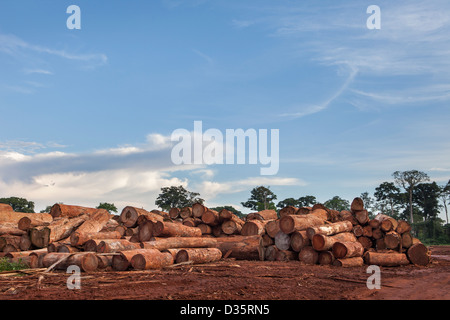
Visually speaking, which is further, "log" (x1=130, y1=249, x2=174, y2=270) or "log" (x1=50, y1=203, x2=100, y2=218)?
"log" (x1=50, y1=203, x2=100, y2=218)

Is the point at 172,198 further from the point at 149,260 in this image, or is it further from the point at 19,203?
the point at 149,260

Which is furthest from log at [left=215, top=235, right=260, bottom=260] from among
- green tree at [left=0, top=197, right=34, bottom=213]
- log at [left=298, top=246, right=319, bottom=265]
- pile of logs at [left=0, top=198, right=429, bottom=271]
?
green tree at [left=0, top=197, right=34, bottom=213]

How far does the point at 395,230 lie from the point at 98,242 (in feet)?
42.9

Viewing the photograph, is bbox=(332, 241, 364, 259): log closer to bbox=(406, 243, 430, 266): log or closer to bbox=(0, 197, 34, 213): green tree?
bbox=(406, 243, 430, 266): log

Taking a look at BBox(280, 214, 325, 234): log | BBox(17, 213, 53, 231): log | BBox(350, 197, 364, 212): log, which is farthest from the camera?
BBox(350, 197, 364, 212): log

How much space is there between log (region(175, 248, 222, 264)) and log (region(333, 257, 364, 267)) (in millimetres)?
4369

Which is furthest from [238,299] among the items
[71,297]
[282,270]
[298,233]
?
[298,233]

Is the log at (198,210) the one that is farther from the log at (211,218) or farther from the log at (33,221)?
the log at (33,221)

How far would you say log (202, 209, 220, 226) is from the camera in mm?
19322

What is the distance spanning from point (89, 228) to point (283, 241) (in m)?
7.62

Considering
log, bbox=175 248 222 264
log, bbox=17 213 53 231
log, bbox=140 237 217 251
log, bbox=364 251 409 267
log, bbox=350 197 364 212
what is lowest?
log, bbox=364 251 409 267

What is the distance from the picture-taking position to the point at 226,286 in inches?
347

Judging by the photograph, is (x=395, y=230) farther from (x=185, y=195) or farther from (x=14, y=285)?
(x=185, y=195)
